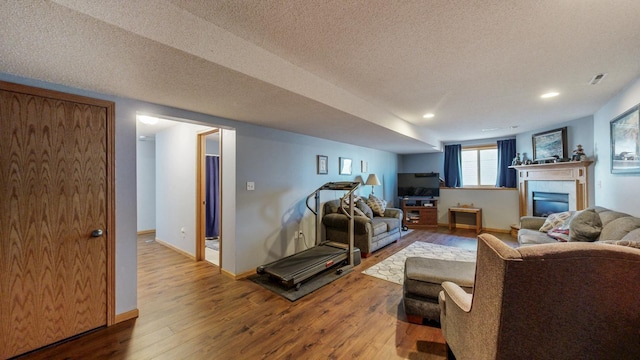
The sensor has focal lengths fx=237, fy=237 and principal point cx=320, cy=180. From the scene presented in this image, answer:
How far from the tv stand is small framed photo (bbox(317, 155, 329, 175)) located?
3.05 meters

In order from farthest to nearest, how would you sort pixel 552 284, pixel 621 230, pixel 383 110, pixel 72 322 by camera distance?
pixel 383 110
pixel 621 230
pixel 72 322
pixel 552 284

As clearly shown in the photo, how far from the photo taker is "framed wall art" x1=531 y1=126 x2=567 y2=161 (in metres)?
4.46

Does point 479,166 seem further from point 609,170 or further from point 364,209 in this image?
point 364,209

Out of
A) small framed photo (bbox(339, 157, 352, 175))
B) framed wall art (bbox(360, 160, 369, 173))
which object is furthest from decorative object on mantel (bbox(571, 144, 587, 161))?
small framed photo (bbox(339, 157, 352, 175))

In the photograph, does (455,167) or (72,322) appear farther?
(455,167)

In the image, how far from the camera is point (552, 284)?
0.96 meters

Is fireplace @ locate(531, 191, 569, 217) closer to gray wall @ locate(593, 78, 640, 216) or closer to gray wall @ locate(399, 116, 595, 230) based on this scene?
gray wall @ locate(399, 116, 595, 230)

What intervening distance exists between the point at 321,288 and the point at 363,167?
3.49 m

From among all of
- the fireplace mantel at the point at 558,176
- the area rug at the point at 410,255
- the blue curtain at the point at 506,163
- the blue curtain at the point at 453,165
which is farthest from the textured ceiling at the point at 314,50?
the blue curtain at the point at 453,165

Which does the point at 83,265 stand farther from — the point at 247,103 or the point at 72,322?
the point at 247,103

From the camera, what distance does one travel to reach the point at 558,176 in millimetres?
4492

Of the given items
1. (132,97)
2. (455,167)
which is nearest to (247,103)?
(132,97)

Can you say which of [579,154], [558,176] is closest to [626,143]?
[579,154]

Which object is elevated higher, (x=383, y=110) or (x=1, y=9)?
(x=383, y=110)
